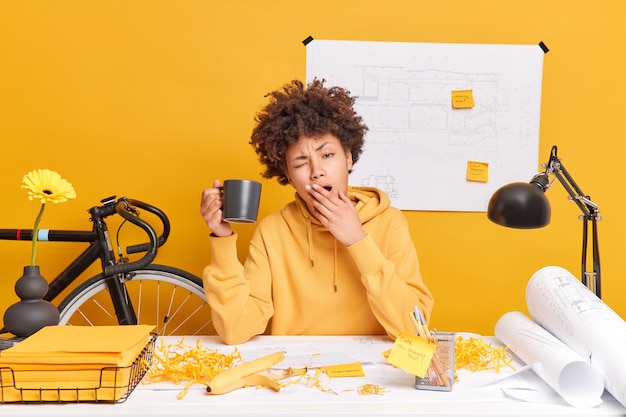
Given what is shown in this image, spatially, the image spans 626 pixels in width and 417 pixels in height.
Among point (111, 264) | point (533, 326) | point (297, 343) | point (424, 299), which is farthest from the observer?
point (111, 264)

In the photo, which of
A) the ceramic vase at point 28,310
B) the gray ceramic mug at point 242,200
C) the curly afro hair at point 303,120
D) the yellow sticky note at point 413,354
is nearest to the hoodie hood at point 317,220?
the curly afro hair at point 303,120

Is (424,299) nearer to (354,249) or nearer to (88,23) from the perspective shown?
(354,249)

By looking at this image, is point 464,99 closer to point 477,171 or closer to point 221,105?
point 477,171

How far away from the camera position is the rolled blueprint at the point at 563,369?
1.05 metres

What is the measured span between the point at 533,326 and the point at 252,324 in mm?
660

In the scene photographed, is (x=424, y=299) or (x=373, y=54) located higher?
(x=373, y=54)

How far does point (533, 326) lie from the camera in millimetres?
1319

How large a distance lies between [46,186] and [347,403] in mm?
803

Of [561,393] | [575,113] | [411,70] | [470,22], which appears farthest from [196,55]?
[561,393]

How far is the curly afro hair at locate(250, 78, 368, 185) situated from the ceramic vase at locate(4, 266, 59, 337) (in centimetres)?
74

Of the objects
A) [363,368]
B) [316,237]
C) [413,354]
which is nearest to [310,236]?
[316,237]

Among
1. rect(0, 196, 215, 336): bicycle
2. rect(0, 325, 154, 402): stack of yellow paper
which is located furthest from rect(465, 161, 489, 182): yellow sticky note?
rect(0, 325, 154, 402): stack of yellow paper

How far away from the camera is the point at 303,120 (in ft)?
5.50

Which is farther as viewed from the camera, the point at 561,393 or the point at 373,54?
the point at 373,54
